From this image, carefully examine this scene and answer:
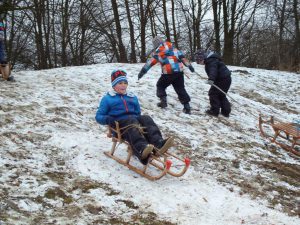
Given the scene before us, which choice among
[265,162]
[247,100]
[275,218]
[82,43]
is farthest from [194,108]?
[82,43]

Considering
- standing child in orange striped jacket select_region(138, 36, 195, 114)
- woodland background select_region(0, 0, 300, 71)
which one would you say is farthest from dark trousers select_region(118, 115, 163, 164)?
woodland background select_region(0, 0, 300, 71)

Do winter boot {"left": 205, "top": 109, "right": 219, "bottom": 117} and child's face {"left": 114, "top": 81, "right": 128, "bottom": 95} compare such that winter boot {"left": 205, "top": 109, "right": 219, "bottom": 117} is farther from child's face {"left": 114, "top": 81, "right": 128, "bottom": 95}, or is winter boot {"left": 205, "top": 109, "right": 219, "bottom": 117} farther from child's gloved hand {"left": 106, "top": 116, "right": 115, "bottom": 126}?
child's gloved hand {"left": 106, "top": 116, "right": 115, "bottom": 126}

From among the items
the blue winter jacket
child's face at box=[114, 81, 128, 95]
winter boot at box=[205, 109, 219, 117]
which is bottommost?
winter boot at box=[205, 109, 219, 117]

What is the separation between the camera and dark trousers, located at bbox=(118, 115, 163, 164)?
180 inches

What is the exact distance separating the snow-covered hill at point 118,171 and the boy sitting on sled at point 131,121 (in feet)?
1.43

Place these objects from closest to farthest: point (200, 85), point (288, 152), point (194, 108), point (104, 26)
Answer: point (288, 152)
point (194, 108)
point (200, 85)
point (104, 26)

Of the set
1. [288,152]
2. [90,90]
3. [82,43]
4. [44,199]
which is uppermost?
[82,43]

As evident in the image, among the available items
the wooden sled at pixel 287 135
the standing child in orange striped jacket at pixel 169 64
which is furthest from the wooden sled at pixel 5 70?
the wooden sled at pixel 287 135

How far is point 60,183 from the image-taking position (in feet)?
13.7

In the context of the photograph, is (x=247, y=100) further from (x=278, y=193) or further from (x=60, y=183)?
(x=60, y=183)

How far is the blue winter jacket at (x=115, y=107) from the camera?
5.14m

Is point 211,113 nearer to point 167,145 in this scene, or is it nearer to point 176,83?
point 176,83

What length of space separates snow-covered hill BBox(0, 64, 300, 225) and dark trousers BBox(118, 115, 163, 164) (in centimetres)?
41

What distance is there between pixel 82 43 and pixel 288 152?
1668cm
